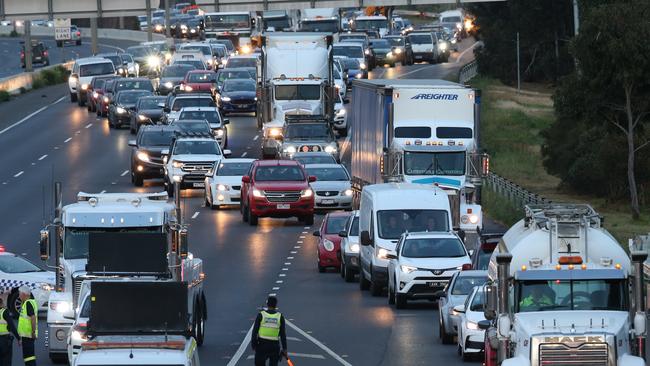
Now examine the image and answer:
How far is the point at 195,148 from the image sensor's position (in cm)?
5762

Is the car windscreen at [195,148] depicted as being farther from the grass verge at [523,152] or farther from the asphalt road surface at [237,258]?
the grass verge at [523,152]

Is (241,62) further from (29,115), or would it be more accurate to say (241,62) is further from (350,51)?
(29,115)

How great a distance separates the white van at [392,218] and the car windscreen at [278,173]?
38.3 feet

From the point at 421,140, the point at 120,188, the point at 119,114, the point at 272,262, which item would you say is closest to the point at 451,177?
the point at 421,140

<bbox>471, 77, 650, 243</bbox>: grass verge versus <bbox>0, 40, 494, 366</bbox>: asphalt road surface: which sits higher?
<bbox>0, 40, 494, 366</bbox>: asphalt road surface

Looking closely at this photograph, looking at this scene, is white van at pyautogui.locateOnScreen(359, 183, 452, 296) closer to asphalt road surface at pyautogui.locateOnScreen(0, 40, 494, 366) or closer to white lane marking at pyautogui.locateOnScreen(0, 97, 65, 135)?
asphalt road surface at pyautogui.locateOnScreen(0, 40, 494, 366)

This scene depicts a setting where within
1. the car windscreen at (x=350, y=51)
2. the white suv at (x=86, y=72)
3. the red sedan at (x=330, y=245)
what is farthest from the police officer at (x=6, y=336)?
the car windscreen at (x=350, y=51)

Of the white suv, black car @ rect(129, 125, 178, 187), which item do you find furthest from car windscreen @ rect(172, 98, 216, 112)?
the white suv

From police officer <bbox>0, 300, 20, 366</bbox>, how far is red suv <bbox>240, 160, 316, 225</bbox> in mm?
24064

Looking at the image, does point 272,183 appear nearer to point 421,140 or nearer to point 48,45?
point 421,140

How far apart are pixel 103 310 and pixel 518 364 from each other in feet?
18.6

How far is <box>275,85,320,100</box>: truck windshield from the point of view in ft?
222

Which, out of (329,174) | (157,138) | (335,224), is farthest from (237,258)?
(157,138)

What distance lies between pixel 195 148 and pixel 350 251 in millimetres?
18080
